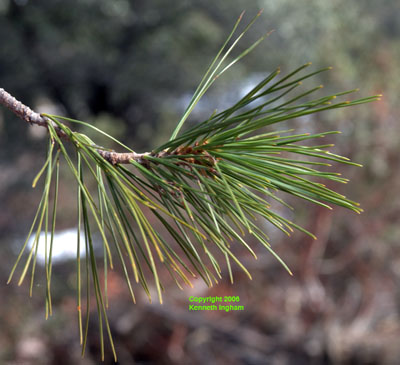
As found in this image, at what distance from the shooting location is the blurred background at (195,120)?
116 inches

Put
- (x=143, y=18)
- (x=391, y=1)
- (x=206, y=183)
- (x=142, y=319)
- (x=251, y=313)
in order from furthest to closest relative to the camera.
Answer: (x=391, y=1), (x=143, y=18), (x=251, y=313), (x=142, y=319), (x=206, y=183)

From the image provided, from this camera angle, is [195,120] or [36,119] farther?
[195,120]

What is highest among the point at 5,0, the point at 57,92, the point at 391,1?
the point at 391,1

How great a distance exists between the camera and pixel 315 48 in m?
3.64

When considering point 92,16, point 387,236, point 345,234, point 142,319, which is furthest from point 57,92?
point 387,236

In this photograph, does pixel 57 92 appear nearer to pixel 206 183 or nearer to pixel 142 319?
pixel 142 319

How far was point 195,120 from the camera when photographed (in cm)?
390

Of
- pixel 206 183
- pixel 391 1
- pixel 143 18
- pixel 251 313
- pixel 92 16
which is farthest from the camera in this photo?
pixel 391 1

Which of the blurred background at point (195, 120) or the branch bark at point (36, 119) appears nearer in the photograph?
the branch bark at point (36, 119)

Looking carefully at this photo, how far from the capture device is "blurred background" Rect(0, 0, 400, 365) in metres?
2.94

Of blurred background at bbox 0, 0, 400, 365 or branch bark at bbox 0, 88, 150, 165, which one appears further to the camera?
blurred background at bbox 0, 0, 400, 365

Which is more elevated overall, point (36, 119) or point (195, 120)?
point (195, 120)

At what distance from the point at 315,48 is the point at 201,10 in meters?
1.02

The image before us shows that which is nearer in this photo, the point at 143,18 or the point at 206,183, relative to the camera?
the point at 206,183
